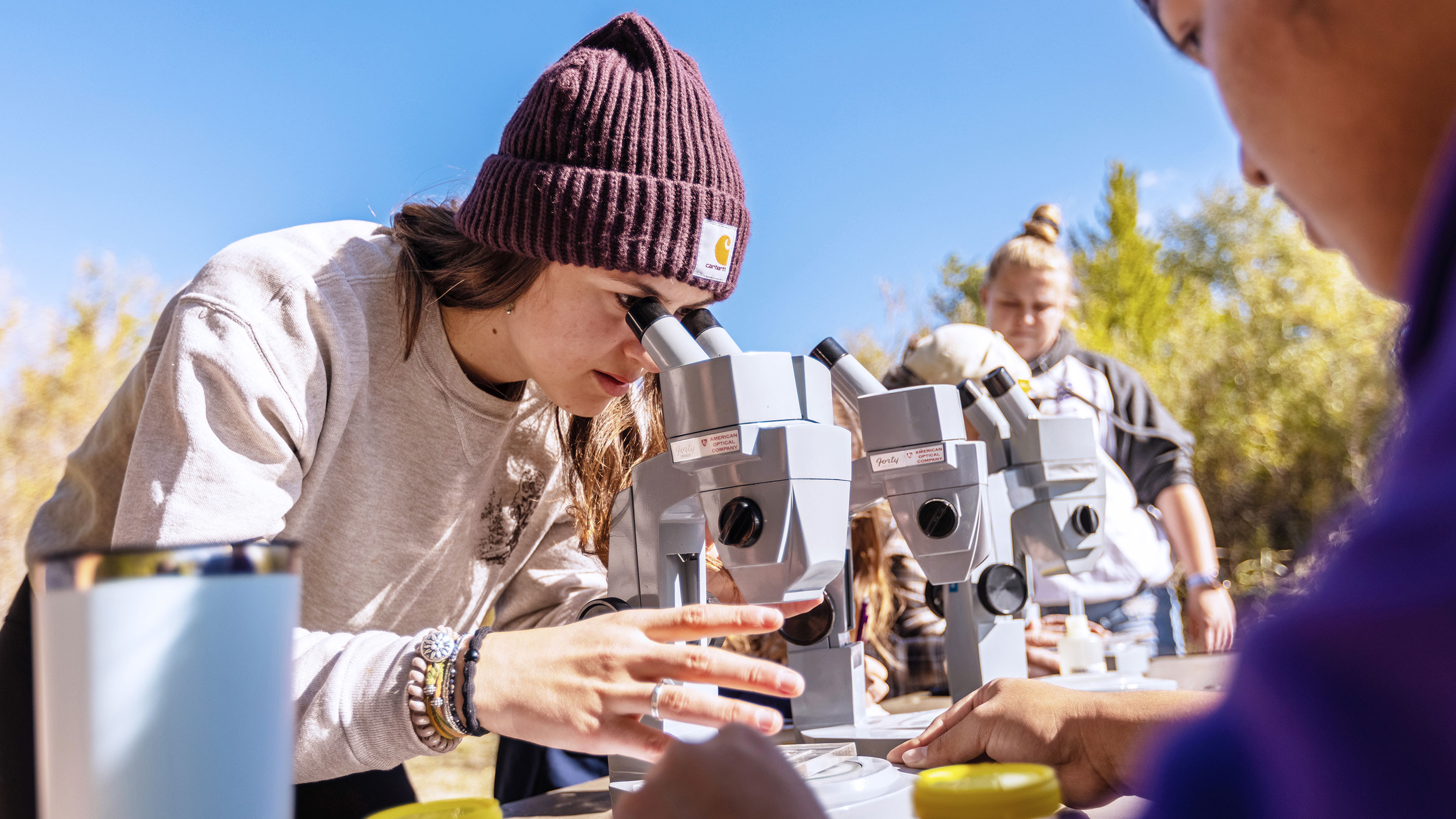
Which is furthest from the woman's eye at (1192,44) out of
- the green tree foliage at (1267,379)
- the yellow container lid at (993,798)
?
the green tree foliage at (1267,379)

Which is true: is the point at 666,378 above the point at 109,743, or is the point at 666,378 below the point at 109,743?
above

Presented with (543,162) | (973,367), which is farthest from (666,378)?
(973,367)

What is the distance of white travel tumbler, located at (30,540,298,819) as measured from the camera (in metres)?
0.46

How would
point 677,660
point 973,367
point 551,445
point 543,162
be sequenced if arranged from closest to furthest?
point 677,660 < point 543,162 < point 551,445 < point 973,367

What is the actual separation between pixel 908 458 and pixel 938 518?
86 millimetres

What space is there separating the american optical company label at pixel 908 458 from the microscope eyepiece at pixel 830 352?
0.15 metres

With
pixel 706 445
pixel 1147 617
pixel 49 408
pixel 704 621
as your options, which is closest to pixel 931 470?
pixel 706 445

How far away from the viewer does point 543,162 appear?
1365mm

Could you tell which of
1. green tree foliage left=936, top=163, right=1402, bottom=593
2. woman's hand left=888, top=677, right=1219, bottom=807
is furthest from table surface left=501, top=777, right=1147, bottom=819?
green tree foliage left=936, top=163, right=1402, bottom=593

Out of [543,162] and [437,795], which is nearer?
[543,162]

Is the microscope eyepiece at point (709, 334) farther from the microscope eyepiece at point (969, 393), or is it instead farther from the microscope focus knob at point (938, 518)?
the microscope eyepiece at point (969, 393)

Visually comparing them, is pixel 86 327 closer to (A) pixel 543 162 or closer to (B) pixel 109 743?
(A) pixel 543 162

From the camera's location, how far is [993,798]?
Result: 0.59 metres

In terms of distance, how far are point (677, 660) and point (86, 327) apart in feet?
20.2
